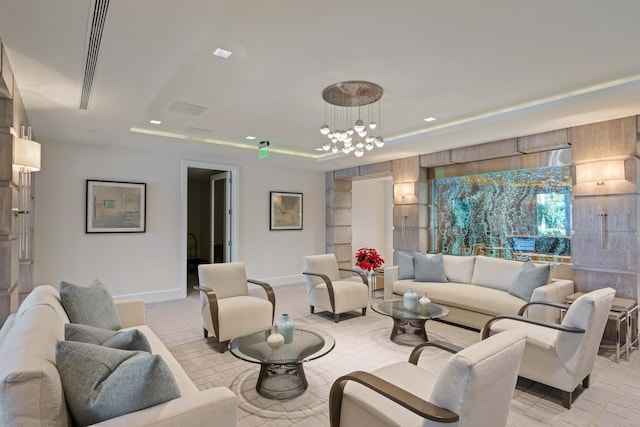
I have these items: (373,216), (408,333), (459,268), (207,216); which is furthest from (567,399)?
(207,216)

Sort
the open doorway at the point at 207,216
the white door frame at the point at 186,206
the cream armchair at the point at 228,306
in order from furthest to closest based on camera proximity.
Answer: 1. the open doorway at the point at 207,216
2. the white door frame at the point at 186,206
3. the cream armchair at the point at 228,306

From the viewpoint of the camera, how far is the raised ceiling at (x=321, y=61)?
2.16 meters

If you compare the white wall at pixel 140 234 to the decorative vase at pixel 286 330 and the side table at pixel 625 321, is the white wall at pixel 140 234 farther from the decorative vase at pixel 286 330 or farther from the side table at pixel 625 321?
the side table at pixel 625 321

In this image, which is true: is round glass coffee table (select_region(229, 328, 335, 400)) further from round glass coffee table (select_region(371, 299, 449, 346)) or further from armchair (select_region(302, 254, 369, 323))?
armchair (select_region(302, 254, 369, 323))

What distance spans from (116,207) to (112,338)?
4512mm

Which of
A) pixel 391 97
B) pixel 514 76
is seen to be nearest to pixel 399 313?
pixel 391 97

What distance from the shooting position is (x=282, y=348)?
2.76 metres

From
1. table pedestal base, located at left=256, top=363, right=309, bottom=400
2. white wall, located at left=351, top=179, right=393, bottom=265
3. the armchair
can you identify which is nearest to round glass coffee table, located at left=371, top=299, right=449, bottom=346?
the armchair

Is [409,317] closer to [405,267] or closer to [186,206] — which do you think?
[405,267]

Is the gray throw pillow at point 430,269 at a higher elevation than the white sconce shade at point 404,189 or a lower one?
lower

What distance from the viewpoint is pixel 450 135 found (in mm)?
4898

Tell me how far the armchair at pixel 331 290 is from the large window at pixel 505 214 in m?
2.06

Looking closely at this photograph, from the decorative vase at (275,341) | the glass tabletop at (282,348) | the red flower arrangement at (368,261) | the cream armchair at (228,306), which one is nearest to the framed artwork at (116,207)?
the cream armchair at (228,306)

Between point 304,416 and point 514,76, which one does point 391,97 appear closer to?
point 514,76
